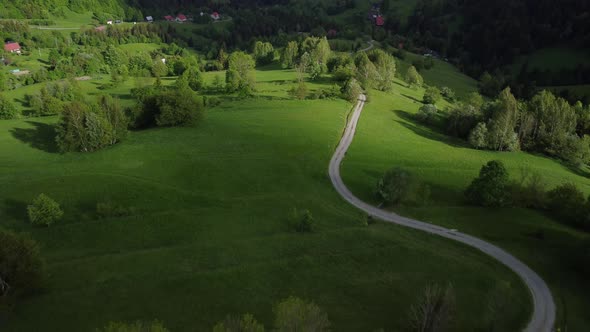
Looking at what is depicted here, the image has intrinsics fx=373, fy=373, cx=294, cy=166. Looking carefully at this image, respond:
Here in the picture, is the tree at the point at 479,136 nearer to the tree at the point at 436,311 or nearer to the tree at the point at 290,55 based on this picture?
the tree at the point at 436,311

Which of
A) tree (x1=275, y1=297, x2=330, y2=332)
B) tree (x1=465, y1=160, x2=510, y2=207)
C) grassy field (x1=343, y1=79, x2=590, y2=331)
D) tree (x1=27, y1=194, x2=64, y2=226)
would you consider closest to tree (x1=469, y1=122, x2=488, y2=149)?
grassy field (x1=343, y1=79, x2=590, y2=331)

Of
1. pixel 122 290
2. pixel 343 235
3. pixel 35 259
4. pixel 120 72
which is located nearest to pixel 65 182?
pixel 35 259

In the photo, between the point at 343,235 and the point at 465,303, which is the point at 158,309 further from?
the point at 465,303

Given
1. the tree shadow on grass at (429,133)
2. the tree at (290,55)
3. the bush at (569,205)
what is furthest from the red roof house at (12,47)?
the bush at (569,205)

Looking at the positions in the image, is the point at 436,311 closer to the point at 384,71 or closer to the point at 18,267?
the point at 18,267

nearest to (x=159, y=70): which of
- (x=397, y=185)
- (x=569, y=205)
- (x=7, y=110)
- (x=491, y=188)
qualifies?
(x=7, y=110)

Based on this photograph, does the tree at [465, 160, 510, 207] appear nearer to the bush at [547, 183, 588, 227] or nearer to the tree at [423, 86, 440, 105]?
the bush at [547, 183, 588, 227]
